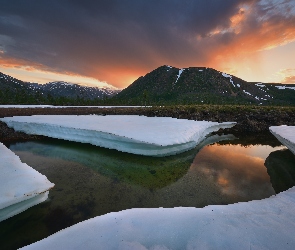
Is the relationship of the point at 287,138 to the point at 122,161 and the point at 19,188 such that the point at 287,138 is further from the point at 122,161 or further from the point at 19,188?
the point at 19,188

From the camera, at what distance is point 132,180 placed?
744 centimetres

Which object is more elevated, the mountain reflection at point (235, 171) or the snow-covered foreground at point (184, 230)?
the snow-covered foreground at point (184, 230)

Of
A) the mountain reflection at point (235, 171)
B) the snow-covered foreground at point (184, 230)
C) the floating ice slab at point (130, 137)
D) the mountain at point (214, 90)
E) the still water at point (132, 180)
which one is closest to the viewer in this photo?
the snow-covered foreground at point (184, 230)

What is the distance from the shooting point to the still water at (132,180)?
513 cm

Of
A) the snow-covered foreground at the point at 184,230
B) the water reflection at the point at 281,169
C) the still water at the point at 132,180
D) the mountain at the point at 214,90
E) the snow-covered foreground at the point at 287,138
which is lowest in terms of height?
the still water at the point at 132,180

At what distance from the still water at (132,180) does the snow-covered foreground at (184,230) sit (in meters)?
2.13

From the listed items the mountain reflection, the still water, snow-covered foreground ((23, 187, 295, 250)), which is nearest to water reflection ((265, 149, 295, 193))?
the still water

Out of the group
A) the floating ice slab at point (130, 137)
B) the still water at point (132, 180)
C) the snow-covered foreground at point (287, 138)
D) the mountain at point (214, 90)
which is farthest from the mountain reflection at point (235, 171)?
the mountain at point (214, 90)

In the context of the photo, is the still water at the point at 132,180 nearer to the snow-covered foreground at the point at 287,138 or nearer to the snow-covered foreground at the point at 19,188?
the snow-covered foreground at the point at 19,188

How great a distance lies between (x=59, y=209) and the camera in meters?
5.44

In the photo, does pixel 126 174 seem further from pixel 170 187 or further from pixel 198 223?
pixel 198 223

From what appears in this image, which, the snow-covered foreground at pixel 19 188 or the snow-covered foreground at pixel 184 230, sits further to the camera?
the snow-covered foreground at pixel 19 188

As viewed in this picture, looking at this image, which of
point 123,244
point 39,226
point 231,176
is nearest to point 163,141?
point 231,176

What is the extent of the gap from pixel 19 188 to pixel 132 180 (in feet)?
12.6
